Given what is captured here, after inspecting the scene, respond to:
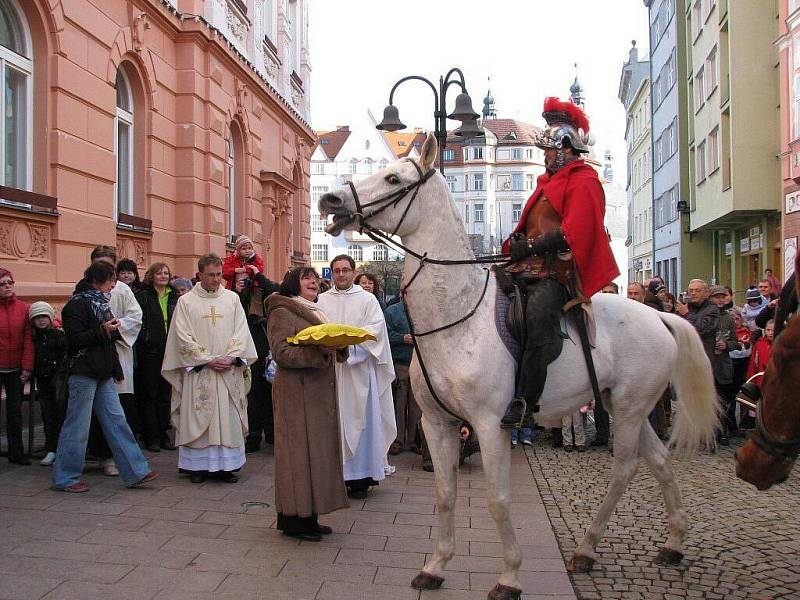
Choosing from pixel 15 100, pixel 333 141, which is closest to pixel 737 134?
pixel 15 100

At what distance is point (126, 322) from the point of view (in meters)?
7.80

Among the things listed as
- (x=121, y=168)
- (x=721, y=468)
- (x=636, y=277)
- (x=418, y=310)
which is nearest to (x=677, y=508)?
(x=418, y=310)

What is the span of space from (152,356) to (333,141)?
77344 millimetres

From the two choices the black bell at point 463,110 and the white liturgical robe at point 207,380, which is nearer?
the white liturgical robe at point 207,380

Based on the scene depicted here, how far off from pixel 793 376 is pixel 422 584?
244cm

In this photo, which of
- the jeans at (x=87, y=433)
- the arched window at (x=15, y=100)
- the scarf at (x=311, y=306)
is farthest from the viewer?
the arched window at (x=15, y=100)

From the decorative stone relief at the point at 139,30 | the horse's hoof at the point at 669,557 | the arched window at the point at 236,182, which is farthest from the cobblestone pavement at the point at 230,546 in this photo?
the arched window at the point at 236,182

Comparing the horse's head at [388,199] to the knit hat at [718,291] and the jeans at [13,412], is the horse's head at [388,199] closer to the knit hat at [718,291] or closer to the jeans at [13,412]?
the jeans at [13,412]

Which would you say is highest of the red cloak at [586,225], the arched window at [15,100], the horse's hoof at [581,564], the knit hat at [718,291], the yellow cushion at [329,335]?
the arched window at [15,100]

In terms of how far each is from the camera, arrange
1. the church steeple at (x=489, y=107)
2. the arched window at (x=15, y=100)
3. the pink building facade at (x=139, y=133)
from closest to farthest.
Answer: the arched window at (x=15, y=100), the pink building facade at (x=139, y=133), the church steeple at (x=489, y=107)

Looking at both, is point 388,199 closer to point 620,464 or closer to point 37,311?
point 620,464

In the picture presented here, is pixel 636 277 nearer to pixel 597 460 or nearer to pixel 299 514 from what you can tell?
pixel 597 460

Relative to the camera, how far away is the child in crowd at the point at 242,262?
930 centimetres

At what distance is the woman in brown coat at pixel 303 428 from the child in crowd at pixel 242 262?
3408 mm
